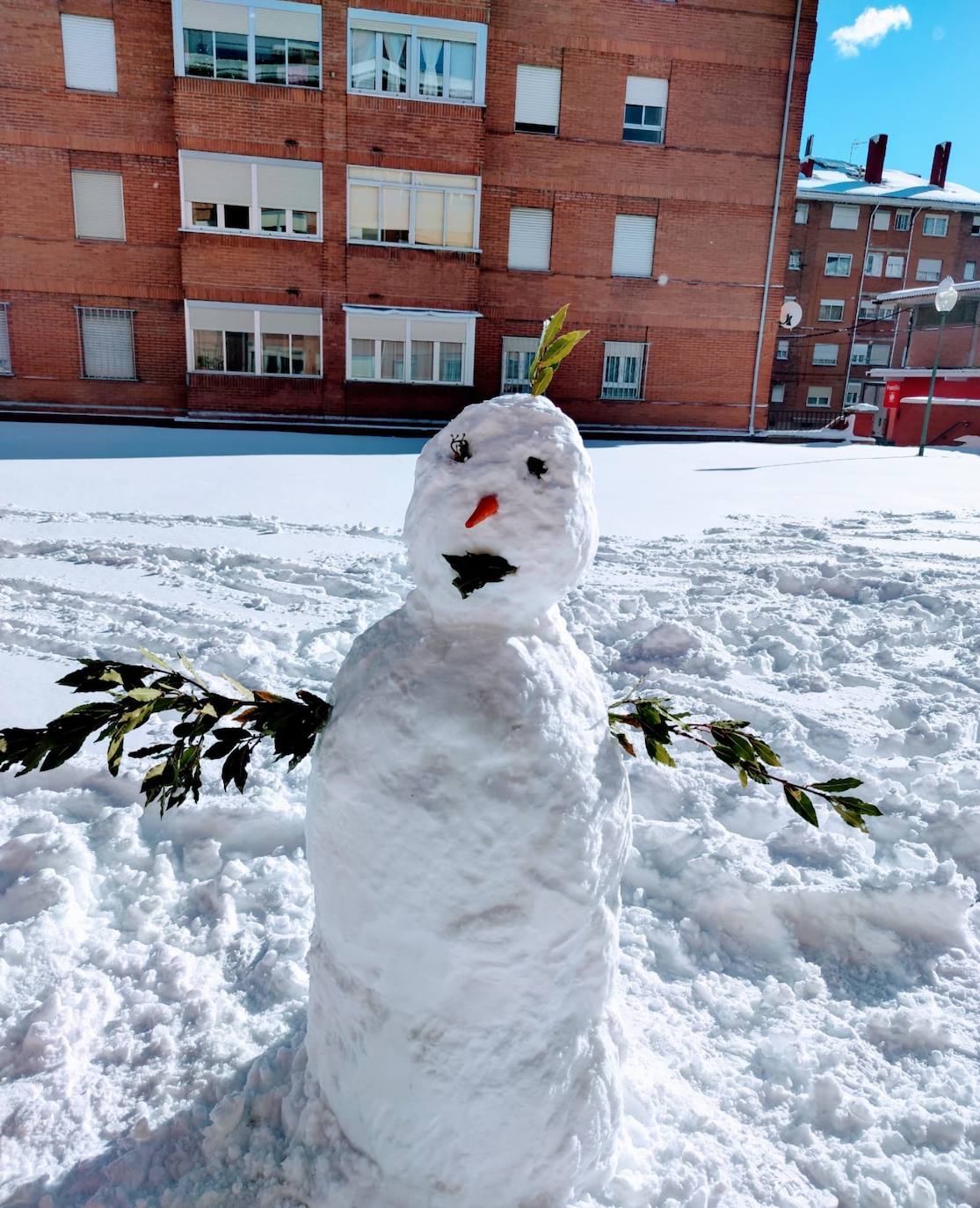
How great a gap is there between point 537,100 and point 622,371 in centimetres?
575

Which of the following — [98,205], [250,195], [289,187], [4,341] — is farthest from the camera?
[4,341]

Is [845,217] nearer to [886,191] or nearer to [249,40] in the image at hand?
[886,191]


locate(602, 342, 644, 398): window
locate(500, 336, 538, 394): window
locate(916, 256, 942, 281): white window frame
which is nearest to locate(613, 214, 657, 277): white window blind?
locate(602, 342, 644, 398): window

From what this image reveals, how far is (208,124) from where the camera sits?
49.5 ft

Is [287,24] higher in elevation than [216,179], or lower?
higher

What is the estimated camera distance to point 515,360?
58.4ft

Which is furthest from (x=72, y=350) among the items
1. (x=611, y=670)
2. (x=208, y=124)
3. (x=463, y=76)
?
(x=611, y=670)

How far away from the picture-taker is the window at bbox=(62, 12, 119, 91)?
1489 centimetres

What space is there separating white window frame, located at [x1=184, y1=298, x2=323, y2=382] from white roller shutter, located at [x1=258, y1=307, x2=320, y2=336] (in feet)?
0.07

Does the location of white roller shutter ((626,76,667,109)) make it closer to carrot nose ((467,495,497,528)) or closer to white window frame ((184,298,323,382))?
white window frame ((184,298,323,382))

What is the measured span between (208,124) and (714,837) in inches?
668

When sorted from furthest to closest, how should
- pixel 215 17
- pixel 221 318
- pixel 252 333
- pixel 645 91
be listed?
pixel 645 91 → pixel 252 333 → pixel 221 318 → pixel 215 17

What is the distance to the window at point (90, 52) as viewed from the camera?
1489 centimetres

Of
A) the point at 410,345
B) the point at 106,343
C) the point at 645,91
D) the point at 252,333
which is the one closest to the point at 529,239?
the point at 410,345
